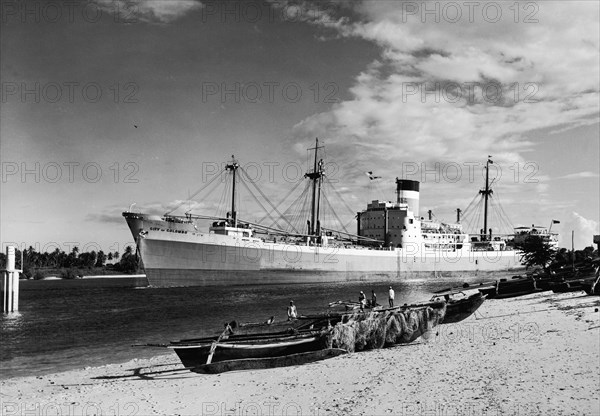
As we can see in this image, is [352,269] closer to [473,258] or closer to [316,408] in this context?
[473,258]

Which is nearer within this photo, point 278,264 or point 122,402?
point 122,402

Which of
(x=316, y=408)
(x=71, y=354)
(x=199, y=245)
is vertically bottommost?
(x=71, y=354)

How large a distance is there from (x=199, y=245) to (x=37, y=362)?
100ft

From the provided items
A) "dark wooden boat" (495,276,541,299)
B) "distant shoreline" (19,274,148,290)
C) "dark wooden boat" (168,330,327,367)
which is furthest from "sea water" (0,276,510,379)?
"distant shoreline" (19,274,148,290)

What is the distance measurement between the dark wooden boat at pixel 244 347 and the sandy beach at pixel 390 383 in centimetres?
52

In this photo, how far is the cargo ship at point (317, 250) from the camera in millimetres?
46406

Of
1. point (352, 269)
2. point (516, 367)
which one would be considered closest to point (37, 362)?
point (516, 367)

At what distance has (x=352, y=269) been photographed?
58.7 meters

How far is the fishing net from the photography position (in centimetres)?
1338

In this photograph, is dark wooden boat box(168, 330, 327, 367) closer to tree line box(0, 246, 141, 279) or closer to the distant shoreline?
the distant shoreline

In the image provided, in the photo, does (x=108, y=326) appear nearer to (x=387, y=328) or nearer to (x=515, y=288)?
(x=387, y=328)

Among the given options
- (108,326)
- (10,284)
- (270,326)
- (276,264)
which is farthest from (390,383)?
(276,264)

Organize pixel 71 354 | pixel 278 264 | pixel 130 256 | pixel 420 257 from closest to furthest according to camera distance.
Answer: pixel 71 354 → pixel 278 264 → pixel 420 257 → pixel 130 256

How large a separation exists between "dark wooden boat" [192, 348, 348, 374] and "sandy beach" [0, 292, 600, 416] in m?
0.25
